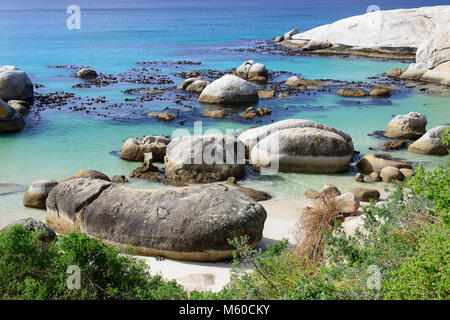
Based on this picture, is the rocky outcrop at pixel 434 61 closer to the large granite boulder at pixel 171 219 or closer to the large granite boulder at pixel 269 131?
the large granite boulder at pixel 269 131

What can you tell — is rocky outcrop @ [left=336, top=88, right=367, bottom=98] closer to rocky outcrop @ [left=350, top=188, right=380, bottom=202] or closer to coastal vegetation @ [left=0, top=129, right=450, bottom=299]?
rocky outcrop @ [left=350, top=188, right=380, bottom=202]

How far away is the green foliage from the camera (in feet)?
23.3

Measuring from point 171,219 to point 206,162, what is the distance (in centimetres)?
572

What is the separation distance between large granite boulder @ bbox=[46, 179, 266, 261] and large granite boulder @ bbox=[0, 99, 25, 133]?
12904mm

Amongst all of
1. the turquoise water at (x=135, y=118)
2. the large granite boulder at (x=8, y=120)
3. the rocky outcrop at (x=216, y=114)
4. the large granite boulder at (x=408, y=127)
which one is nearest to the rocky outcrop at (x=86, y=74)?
the turquoise water at (x=135, y=118)

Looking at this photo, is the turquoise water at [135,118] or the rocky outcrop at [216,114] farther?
the rocky outcrop at [216,114]

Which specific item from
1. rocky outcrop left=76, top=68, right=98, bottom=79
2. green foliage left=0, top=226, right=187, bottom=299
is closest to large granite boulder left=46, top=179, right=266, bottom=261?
green foliage left=0, top=226, right=187, bottom=299

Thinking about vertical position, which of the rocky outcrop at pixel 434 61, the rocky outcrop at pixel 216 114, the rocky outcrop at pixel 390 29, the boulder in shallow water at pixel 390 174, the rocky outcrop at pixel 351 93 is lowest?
the boulder in shallow water at pixel 390 174

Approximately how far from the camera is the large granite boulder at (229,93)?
28.9m

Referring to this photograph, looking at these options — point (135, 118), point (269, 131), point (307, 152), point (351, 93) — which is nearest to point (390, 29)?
point (351, 93)

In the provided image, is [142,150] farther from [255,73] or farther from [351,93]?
[255,73]

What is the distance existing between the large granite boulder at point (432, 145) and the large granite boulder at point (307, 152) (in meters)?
3.64

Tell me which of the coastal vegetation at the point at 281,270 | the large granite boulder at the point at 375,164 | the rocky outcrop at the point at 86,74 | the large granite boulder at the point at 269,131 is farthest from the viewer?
the rocky outcrop at the point at 86,74

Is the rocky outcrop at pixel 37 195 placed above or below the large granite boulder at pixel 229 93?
Result: below
